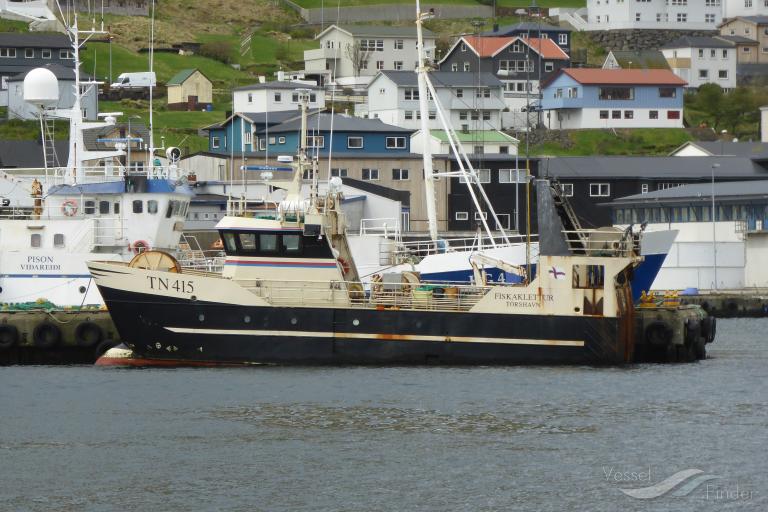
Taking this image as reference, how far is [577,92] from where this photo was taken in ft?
368

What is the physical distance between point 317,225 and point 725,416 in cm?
1170

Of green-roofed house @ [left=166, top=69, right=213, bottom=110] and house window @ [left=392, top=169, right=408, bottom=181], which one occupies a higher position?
green-roofed house @ [left=166, top=69, right=213, bottom=110]

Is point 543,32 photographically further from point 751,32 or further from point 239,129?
point 239,129

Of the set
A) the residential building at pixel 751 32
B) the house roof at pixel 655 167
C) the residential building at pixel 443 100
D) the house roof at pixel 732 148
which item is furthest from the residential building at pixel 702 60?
the house roof at pixel 655 167

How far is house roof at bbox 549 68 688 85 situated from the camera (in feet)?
367

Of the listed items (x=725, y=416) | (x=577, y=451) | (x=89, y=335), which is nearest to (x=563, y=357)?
(x=725, y=416)

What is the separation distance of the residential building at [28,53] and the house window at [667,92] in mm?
39196

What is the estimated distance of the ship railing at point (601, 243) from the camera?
43219 mm

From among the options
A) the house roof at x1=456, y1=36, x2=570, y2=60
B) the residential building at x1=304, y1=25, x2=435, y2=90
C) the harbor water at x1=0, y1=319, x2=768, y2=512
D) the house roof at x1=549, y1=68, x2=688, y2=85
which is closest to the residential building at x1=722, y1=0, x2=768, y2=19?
the house roof at x1=456, y1=36, x2=570, y2=60

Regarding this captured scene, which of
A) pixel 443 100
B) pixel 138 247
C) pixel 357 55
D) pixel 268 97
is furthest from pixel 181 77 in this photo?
pixel 138 247

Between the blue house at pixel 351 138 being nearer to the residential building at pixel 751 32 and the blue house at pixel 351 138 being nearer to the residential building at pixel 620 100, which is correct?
the residential building at pixel 620 100

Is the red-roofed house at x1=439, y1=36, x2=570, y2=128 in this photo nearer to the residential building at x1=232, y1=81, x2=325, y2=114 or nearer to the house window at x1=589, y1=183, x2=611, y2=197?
the residential building at x1=232, y1=81, x2=325, y2=114

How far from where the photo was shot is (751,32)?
138 m

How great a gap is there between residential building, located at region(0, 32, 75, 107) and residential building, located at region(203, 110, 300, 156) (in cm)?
1676
